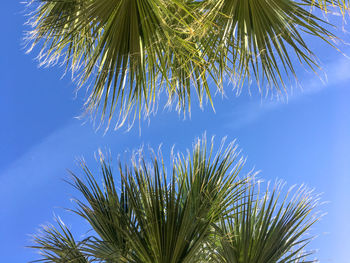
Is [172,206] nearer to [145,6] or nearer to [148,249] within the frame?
[148,249]

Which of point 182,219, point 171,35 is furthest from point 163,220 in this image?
point 171,35

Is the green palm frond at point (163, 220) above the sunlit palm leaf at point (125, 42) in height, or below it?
below

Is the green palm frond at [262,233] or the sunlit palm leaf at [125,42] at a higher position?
the sunlit palm leaf at [125,42]

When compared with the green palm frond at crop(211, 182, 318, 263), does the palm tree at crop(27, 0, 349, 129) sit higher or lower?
higher

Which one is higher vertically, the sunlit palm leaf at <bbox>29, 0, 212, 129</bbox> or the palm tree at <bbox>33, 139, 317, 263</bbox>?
the sunlit palm leaf at <bbox>29, 0, 212, 129</bbox>

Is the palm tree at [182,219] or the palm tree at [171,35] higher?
the palm tree at [171,35]

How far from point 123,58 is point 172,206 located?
1.01 m

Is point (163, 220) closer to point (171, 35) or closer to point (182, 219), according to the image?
point (182, 219)

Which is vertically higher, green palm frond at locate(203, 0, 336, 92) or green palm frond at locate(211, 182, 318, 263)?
green palm frond at locate(203, 0, 336, 92)

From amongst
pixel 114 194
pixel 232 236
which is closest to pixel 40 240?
pixel 114 194

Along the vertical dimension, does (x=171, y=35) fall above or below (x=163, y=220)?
above

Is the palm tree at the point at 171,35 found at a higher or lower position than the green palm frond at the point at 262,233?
higher

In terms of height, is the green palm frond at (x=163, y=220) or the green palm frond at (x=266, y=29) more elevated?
the green palm frond at (x=266, y=29)

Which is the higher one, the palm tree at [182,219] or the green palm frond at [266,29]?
the green palm frond at [266,29]
